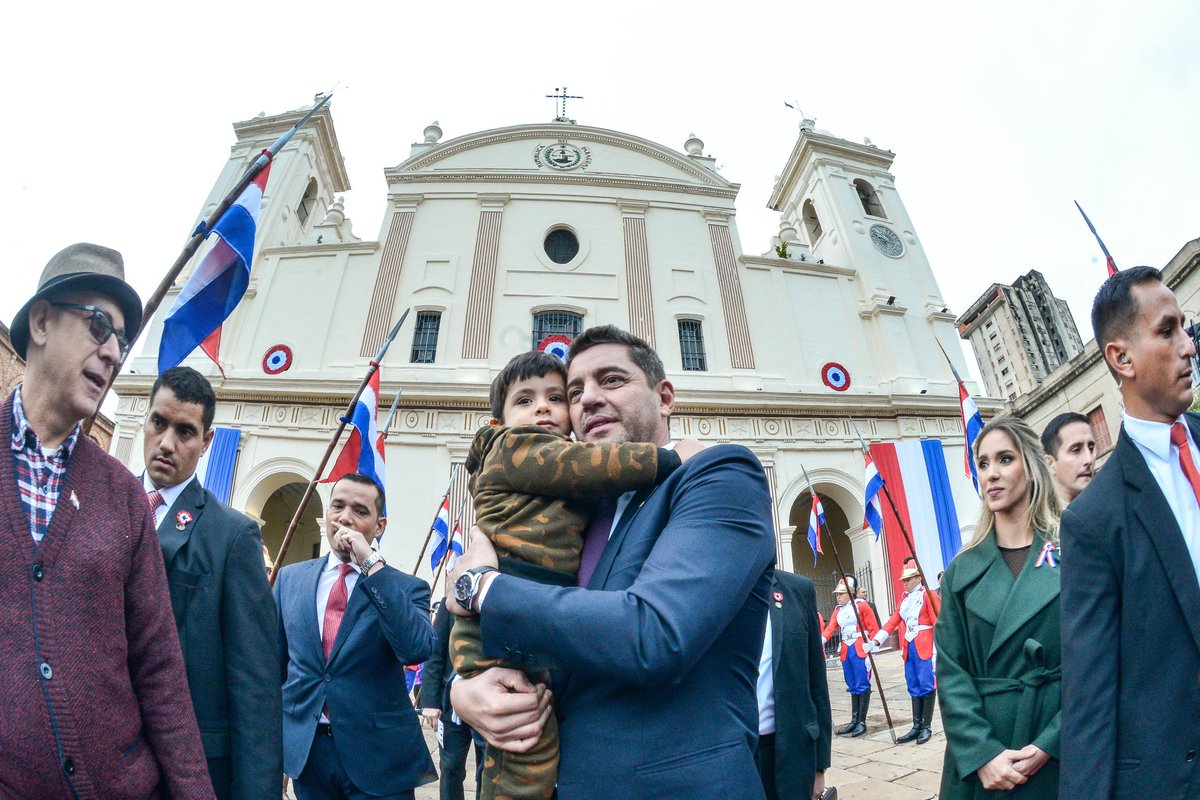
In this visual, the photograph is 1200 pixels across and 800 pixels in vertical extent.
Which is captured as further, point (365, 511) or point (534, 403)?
point (365, 511)

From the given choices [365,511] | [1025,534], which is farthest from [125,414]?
[1025,534]

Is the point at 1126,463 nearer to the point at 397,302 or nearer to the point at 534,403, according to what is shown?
A: the point at 534,403

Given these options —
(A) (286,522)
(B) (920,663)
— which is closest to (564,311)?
(A) (286,522)

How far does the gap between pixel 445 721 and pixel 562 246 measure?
52.2 feet

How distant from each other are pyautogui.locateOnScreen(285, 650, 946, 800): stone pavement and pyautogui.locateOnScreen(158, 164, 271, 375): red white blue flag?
11.9 ft

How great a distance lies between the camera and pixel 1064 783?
4.91 ft

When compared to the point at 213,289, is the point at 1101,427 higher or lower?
higher

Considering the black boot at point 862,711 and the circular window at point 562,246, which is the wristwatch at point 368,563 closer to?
the black boot at point 862,711

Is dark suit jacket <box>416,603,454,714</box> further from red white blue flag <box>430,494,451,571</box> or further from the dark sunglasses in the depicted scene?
red white blue flag <box>430,494,451,571</box>

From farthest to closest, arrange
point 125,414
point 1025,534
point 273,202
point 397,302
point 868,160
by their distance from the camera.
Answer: point 868,160 → point 273,202 → point 397,302 → point 125,414 → point 1025,534

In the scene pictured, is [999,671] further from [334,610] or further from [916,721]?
[916,721]

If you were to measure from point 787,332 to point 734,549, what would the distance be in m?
17.2

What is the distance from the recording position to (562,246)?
18703mm

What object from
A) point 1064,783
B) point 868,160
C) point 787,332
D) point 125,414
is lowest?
point 1064,783
